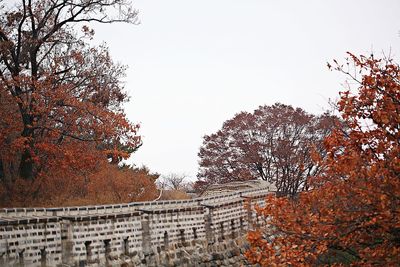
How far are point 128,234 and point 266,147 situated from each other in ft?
94.0

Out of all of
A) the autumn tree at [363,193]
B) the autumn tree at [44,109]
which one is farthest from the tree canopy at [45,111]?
the autumn tree at [363,193]

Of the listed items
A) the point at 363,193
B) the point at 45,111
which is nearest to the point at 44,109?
the point at 45,111

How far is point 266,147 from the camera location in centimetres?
5216

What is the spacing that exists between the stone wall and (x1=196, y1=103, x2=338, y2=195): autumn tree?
17.5 meters

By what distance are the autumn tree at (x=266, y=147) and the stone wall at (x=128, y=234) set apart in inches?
688

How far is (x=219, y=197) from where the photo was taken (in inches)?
1303

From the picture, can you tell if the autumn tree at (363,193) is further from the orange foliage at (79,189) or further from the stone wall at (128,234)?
the orange foliage at (79,189)

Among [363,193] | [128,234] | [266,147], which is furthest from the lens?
[266,147]

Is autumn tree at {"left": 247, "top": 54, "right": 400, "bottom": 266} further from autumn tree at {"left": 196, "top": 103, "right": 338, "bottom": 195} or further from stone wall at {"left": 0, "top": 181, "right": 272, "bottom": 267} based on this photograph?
autumn tree at {"left": 196, "top": 103, "right": 338, "bottom": 195}

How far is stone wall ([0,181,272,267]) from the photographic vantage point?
68.9ft

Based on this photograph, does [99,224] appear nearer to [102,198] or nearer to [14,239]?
[14,239]

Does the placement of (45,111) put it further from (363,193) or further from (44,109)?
(363,193)

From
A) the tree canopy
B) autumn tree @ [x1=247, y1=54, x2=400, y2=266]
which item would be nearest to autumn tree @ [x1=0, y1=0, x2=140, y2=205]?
the tree canopy

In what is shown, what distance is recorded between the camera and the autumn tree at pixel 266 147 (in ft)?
170
